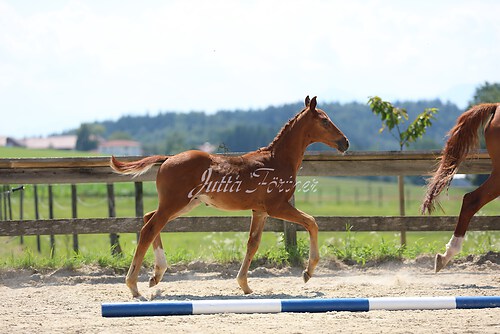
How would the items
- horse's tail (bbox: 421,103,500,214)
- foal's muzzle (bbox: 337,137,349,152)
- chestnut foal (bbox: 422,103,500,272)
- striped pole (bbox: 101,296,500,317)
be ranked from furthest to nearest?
horse's tail (bbox: 421,103,500,214), chestnut foal (bbox: 422,103,500,272), foal's muzzle (bbox: 337,137,349,152), striped pole (bbox: 101,296,500,317)

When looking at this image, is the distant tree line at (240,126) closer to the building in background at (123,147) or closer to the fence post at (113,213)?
the building in background at (123,147)

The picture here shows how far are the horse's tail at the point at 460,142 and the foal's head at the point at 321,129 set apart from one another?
50.0 inches

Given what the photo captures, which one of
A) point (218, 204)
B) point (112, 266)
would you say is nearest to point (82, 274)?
point (112, 266)

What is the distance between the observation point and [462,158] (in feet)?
27.1

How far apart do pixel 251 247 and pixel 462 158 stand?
2729 mm

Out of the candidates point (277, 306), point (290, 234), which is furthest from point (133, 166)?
point (290, 234)

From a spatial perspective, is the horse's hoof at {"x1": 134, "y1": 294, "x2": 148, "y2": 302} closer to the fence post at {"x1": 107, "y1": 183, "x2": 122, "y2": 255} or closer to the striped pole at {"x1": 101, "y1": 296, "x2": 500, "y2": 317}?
the striped pole at {"x1": 101, "y1": 296, "x2": 500, "y2": 317}

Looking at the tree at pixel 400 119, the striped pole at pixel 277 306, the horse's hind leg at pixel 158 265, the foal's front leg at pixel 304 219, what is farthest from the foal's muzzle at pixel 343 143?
the tree at pixel 400 119

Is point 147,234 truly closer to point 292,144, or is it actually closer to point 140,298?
point 140,298

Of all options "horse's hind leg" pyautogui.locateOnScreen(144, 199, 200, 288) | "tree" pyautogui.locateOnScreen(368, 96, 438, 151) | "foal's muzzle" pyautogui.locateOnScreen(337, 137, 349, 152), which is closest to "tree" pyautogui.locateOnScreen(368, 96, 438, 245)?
"tree" pyautogui.locateOnScreen(368, 96, 438, 151)

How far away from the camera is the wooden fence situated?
9.13 metres

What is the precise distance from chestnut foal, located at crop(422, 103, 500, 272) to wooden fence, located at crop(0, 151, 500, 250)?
115 cm

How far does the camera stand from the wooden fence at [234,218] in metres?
9.13

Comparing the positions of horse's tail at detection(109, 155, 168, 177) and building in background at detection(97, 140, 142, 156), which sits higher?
horse's tail at detection(109, 155, 168, 177)
